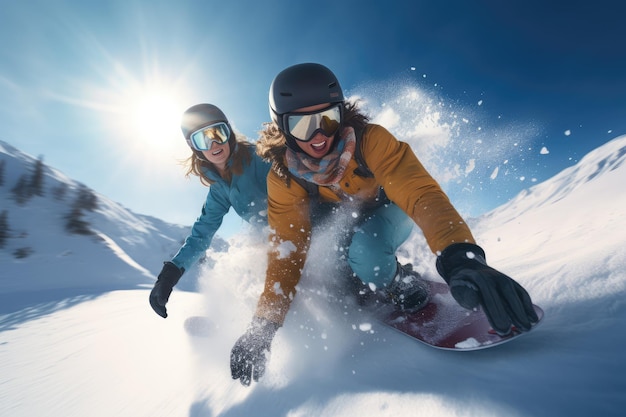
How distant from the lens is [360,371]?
1452mm

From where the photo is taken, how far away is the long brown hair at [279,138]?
1.93m

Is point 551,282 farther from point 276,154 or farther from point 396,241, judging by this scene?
point 276,154

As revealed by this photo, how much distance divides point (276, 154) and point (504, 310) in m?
1.62

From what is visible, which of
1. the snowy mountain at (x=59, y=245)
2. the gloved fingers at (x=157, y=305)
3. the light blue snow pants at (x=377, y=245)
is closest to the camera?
the light blue snow pants at (x=377, y=245)

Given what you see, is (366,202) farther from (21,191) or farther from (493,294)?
(21,191)

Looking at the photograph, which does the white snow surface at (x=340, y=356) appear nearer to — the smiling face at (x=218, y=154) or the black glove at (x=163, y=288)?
the black glove at (x=163, y=288)

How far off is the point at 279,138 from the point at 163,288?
176cm

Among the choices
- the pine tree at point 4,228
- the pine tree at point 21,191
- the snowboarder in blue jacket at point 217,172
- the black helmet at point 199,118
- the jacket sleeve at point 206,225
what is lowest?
the pine tree at point 4,228

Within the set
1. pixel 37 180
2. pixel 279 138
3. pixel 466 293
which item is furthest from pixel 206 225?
pixel 37 180

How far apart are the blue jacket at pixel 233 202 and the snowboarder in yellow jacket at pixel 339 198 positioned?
38.2 inches

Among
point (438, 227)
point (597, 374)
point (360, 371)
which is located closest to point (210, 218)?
point (360, 371)

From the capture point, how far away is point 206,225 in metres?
3.25

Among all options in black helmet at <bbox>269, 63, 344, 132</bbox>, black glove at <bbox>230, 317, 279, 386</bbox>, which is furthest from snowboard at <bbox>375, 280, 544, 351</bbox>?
black helmet at <bbox>269, 63, 344, 132</bbox>

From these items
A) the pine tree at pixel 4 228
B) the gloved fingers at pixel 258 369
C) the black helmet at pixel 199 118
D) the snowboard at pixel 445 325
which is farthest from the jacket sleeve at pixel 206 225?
the pine tree at pixel 4 228
